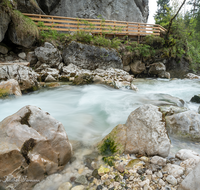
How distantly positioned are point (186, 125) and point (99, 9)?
19675 millimetres

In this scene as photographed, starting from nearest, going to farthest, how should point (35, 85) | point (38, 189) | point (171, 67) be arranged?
point (38, 189)
point (35, 85)
point (171, 67)

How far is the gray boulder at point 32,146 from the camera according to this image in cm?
163

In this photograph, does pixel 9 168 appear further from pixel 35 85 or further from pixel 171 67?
pixel 171 67

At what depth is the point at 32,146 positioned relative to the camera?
1742 millimetres

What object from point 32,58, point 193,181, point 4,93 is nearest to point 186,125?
point 193,181

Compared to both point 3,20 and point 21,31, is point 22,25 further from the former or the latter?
point 3,20

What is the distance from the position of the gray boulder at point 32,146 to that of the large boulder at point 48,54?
8136 millimetres

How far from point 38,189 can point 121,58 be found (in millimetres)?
12039

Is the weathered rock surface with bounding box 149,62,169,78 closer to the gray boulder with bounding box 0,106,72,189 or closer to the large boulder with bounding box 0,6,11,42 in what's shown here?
the large boulder with bounding box 0,6,11,42

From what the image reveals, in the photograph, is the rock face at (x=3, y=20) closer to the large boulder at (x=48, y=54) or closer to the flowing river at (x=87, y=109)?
the large boulder at (x=48, y=54)

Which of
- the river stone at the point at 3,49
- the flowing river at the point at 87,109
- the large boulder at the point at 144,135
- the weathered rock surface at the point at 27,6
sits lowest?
the flowing river at the point at 87,109

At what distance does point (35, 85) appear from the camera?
20.7ft

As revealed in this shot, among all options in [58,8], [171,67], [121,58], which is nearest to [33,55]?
[121,58]

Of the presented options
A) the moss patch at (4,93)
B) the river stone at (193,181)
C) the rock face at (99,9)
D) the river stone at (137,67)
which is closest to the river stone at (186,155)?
the river stone at (193,181)
